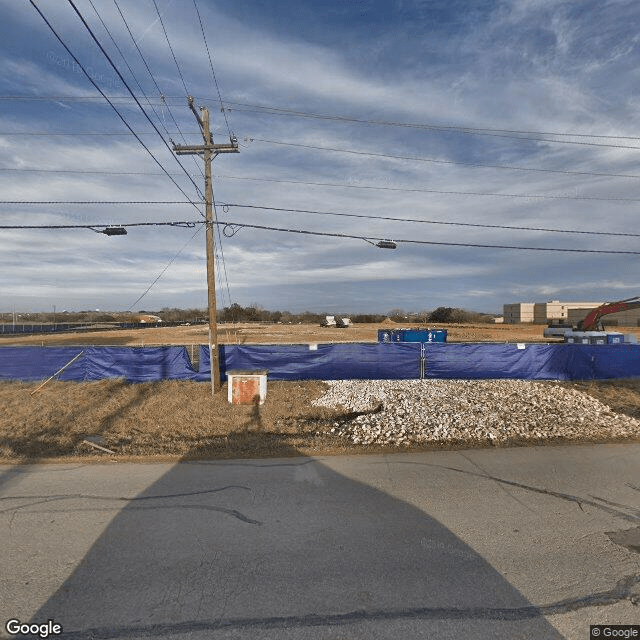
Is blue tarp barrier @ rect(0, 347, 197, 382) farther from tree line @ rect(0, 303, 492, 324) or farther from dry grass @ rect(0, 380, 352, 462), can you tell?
tree line @ rect(0, 303, 492, 324)

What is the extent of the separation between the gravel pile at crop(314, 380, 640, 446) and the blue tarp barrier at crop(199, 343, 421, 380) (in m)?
1.28

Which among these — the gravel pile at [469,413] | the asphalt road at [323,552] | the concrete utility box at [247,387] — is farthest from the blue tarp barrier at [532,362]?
the asphalt road at [323,552]

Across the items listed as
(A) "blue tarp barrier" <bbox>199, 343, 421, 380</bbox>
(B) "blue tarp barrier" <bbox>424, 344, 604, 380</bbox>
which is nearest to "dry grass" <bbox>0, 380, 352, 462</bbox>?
(A) "blue tarp barrier" <bbox>199, 343, 421, 380</bbox>

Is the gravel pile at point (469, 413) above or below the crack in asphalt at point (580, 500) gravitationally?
below

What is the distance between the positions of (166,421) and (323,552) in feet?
22.2

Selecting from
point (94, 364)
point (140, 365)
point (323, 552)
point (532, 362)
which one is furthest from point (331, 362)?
point (323, 552)

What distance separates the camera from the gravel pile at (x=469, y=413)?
8.24 metres

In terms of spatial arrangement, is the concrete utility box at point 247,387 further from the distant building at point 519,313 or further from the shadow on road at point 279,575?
the distant building at point 519,313

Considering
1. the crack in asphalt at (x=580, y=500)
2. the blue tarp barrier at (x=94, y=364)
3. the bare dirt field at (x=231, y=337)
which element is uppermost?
the blue tarp barrier at (x=94, y=364)

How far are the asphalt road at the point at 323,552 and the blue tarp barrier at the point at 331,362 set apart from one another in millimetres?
9331

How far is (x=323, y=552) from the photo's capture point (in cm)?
373

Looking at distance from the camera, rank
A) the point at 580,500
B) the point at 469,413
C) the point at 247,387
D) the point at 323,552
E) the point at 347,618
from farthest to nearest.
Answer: the point at 247,387 → the point at 469,413 → the point at 580,500 → the point at 323,552 → the point at 347,618

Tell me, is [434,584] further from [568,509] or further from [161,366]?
[161,366]

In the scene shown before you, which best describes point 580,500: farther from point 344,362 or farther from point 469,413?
point 344,362
